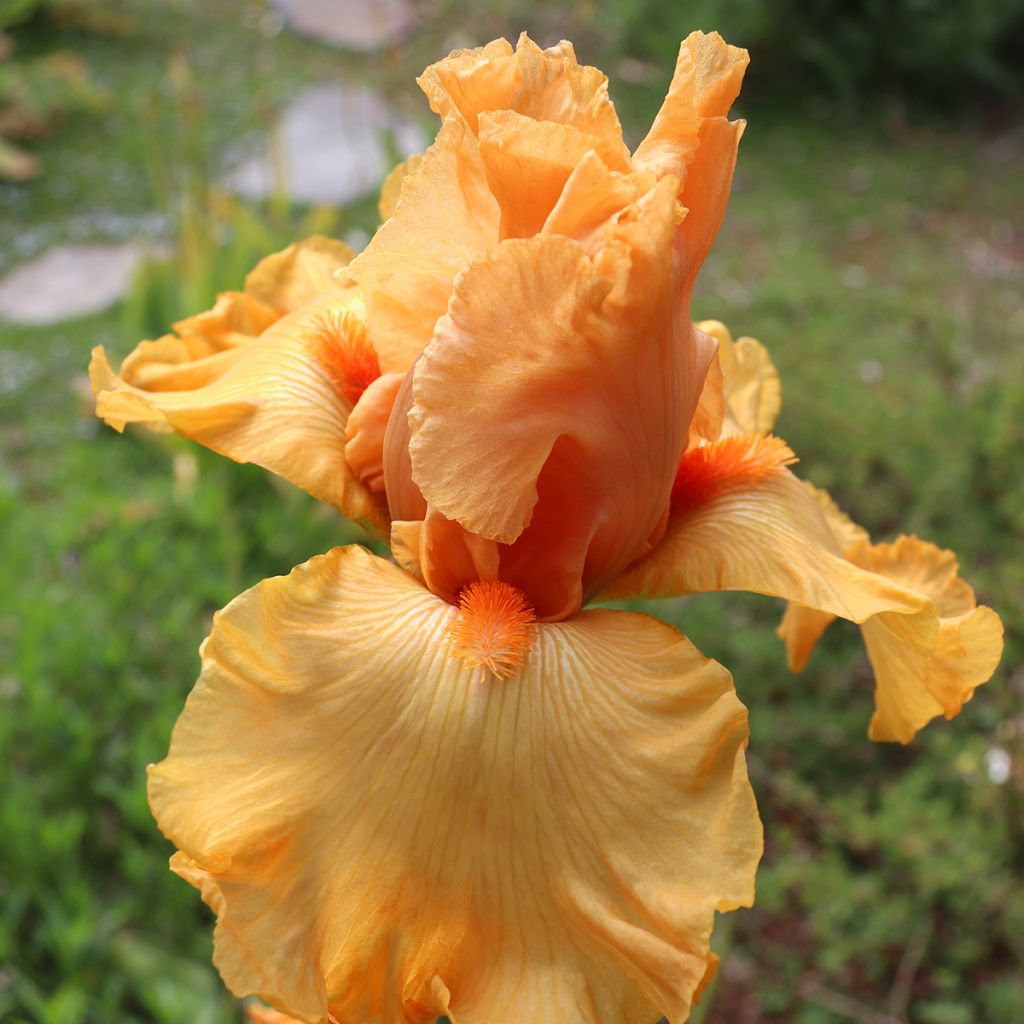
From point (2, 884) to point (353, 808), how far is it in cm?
172

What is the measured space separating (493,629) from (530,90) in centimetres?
48

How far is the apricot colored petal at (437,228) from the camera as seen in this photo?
1.02m

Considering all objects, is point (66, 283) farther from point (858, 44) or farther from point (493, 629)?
point (493, 629)

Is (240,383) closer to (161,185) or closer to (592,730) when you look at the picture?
(592,730)

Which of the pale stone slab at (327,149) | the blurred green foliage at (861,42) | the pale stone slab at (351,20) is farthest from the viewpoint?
the pale stone slab at (351,20)

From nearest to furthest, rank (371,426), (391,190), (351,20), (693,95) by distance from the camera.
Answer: (693,95), (371,426), (391,190), (351,20)

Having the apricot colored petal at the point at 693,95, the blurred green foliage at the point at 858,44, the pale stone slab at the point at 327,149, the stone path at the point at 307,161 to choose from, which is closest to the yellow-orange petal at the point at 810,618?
the apricot colored petal at the point at 693,95

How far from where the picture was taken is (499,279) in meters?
0.92

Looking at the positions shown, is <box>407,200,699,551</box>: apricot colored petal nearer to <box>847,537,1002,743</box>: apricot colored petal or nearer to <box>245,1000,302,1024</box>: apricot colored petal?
<box>847,537,1002,743</box>: apricot colored petal

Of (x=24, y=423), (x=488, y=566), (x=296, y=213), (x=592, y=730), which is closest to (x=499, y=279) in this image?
(x=488, y=566)

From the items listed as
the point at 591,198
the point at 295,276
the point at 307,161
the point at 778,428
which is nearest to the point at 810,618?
the point at 591,198

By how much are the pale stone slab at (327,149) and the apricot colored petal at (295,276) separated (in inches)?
167

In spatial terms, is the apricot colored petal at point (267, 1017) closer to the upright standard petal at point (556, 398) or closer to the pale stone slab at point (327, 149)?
the upright standard petal at point (556, 398)

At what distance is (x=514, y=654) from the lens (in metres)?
0.97
